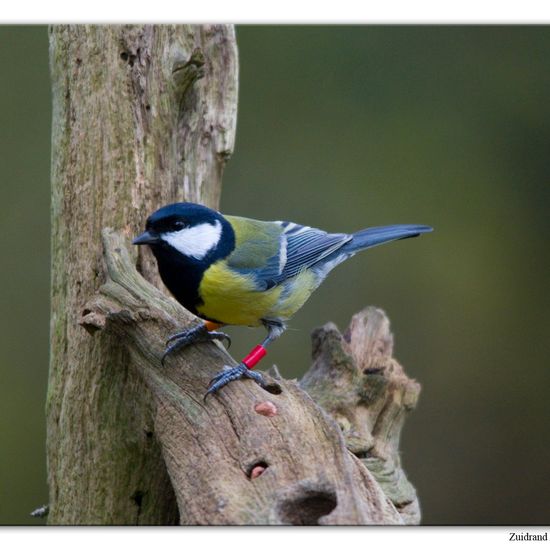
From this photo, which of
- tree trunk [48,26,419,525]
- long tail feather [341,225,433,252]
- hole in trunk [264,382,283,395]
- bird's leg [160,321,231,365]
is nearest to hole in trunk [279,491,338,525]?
tree trunk [48,26,419,525]

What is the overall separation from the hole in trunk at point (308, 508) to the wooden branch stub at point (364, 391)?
61 centimetres

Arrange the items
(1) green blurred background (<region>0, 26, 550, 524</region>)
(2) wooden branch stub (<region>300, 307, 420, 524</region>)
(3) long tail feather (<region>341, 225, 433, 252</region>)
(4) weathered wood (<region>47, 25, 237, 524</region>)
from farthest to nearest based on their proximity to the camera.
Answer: (1) green blurred background (<region>0, 26, 550, 524</region>) → (3) long tail feather (<region>341, 225, 433, 252</region>) → (2) wooden branch stub (<region>300, 307, 420, 524</region>) → (4) weathered wood (<region>47, 25, 237, 524</region>)

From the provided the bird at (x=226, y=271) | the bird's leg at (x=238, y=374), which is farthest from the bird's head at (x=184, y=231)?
the bird's leg at (x=238, y=374)

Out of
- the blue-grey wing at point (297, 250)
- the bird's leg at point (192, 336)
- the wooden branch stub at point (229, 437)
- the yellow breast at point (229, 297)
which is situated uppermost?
the blue-grey wing at point (297, 250)

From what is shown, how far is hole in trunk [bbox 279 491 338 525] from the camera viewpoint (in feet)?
4.57

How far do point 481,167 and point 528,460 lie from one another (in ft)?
3.46

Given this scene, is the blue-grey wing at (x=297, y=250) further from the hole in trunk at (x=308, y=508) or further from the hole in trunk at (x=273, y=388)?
the hole in trunk at (x=308, y=508)

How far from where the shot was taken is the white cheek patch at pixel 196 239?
1.73 meters

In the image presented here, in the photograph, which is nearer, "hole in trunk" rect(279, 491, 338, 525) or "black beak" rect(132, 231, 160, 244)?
"hole in trunk" rect(279, 491, 338, 525)

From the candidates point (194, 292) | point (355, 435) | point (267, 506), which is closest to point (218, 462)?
point (267, 506)

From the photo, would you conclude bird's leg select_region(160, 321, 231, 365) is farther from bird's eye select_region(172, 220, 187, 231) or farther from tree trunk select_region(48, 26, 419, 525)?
bird's eye select_region(172, 220, 187, 231)

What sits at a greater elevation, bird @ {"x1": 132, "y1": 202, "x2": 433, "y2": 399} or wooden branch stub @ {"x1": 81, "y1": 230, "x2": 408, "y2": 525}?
bird @ {"x1": 132, "y1": 202, "x2": 433, "y2": 399}

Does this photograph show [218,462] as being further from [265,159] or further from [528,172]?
[265,159]

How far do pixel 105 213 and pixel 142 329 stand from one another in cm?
36
